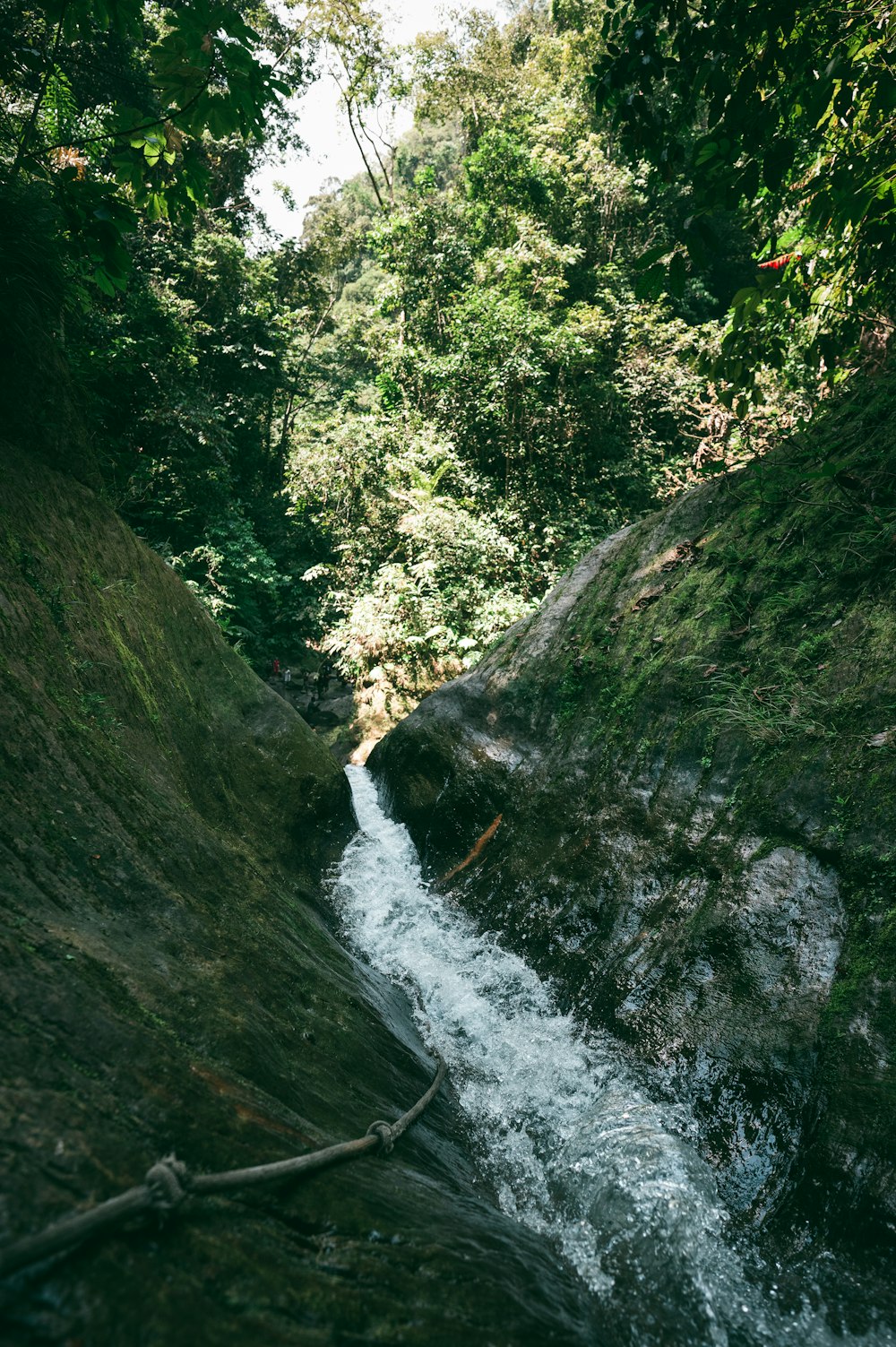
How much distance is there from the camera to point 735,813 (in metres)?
3.96

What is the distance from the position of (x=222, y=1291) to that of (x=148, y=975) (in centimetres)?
105

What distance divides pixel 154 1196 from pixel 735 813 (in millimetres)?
3569

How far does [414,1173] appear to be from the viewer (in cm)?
251

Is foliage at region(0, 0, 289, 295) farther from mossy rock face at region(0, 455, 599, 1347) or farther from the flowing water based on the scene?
the flowing water

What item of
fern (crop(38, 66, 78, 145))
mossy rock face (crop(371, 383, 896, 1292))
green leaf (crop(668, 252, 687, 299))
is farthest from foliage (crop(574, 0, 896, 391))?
fern (crop(38, 66, 78, 145))

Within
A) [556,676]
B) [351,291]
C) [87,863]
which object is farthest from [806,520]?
[351,291]

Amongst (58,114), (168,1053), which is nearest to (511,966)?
(168,1053)

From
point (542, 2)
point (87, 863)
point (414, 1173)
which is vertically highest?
point (542, 2)

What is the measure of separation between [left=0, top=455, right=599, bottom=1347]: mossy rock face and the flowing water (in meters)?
0.27

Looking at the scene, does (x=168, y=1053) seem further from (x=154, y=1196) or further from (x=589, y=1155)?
(x=589, y=1155)

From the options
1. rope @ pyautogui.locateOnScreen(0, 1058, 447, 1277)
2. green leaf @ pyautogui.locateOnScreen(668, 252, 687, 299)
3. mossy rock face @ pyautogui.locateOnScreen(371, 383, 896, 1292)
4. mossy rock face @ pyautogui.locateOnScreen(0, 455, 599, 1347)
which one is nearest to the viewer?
rope @ pyautogui.locateOnScreen(0, 1058, 447, 1277)

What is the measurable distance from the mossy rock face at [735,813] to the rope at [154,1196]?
214 cm

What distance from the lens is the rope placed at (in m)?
1.18

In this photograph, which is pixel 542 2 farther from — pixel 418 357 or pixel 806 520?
pixel 806 520
